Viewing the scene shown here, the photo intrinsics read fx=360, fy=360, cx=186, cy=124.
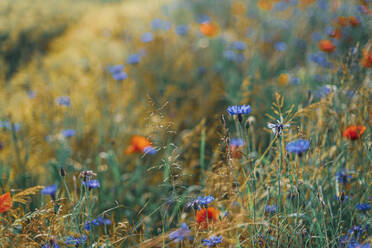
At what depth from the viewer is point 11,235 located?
1074 millimetres

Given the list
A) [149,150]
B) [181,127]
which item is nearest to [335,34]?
[181,127]

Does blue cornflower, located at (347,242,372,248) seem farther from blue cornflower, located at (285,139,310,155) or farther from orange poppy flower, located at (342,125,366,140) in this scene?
orange poppy flower, located at (342,125,366,140)

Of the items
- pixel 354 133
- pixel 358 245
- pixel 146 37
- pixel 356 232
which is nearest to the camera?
pixel 358 245

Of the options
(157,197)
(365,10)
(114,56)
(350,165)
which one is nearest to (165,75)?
(114,56)

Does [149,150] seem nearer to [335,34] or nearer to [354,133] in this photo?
[354,133]

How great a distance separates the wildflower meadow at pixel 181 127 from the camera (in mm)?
1091

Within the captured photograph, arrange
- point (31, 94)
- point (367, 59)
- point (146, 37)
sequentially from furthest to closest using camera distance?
point (146, 37) → point (31, 94) → point (367, 59)

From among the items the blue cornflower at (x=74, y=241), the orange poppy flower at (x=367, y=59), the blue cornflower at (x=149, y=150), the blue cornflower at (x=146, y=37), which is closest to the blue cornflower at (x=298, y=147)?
the blue cornflower at (x=149, y=150)

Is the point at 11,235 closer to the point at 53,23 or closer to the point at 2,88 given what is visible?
the point at 2,88

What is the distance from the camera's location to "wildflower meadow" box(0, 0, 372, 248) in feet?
3.58

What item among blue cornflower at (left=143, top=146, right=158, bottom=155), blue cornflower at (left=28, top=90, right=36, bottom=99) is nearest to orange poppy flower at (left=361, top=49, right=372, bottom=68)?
blue cornflower at (left=143, top=146, right=158, bottom=155)

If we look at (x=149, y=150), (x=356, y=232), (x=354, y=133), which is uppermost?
(x=149, y=150)

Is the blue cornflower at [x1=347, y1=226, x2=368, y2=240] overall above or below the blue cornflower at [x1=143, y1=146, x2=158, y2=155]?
below

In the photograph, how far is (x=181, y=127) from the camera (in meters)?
2.34
